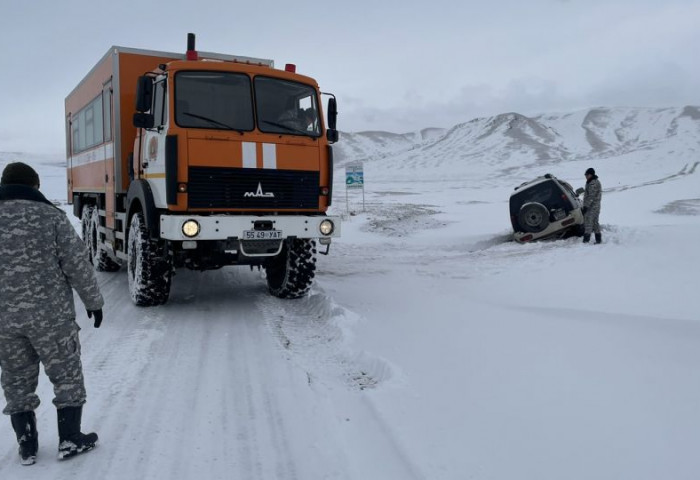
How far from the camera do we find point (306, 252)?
782cm

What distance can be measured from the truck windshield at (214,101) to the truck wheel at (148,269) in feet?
5.23

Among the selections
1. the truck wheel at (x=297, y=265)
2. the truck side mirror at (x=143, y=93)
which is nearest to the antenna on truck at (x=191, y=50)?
the truck side mirror at (x=143, y=93)

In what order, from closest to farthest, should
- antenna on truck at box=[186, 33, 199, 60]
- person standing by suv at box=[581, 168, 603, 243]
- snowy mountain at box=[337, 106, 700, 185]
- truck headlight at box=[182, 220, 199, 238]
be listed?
truck headlight at box=[182, 220, 199, 238] → antenna on truck at box=[186, 33, 199, 60] → person standing by suv at box=[581, 168, 603, 243] → snowy mountain at box=[337, 106, 700, 185]

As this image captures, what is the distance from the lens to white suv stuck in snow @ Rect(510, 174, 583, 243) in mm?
12734

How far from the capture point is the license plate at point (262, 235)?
689 cm

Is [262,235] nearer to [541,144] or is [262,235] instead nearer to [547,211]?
[547,211]

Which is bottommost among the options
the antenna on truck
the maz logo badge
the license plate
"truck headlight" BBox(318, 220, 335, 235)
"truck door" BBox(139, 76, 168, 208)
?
the license plate

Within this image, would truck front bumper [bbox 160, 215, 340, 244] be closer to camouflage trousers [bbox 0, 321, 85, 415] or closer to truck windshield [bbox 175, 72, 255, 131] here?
truck windshield [bbox 175, 72, 255, 131]

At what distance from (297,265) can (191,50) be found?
318 cm

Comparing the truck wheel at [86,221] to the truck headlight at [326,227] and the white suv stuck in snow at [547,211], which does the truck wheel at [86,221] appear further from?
the white suv stuck in snow at [547,211]

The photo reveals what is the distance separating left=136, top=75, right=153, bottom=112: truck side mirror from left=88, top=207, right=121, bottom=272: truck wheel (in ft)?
13.7

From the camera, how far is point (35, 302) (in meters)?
3.26

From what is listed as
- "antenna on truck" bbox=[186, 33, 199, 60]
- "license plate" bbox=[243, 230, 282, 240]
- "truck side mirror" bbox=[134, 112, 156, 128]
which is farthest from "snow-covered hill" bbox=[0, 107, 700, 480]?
"antenna on truck" bbox=[186, 33, 199, 60]

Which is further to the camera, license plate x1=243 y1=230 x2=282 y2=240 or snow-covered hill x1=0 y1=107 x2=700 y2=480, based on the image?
license plate x1=243 y1=230 x2=282 y2=240
